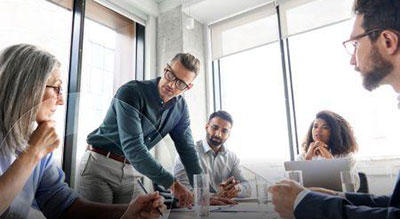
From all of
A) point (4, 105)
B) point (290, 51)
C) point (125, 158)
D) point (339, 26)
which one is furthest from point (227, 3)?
point (4, 105)

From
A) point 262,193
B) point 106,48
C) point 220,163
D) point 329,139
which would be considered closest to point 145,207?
point 262,193

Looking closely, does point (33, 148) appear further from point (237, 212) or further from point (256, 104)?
point (256, 104)

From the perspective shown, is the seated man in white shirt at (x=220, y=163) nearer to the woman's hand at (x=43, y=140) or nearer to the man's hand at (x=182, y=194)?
the man's hand at (x=182, y=194)

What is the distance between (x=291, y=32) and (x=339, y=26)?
25 cm

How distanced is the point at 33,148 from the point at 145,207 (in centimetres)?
42

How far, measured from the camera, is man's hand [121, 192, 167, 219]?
0.98 metres

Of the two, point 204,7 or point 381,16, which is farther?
point 204,7

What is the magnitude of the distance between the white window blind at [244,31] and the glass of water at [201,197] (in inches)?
29.5

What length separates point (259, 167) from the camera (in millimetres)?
1372

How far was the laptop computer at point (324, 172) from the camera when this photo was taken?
101 centimetres

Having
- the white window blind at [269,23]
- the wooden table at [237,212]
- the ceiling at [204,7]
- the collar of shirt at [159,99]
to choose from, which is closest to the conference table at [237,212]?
the wooden table at [237,212]

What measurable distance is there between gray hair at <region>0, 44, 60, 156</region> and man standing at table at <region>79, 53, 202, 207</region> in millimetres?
221

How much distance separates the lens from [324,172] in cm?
104

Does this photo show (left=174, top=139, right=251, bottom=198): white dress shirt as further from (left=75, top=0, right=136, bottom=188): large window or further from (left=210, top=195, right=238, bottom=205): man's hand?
(left=75, top=0, right=136, bottom=188): large window
